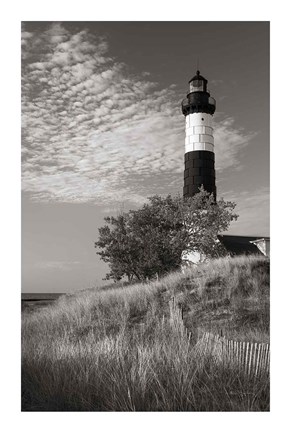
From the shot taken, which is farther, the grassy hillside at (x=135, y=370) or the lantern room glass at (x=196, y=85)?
the lantern room glass at (x=196, y=85)

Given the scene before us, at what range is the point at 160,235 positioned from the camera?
433 inches

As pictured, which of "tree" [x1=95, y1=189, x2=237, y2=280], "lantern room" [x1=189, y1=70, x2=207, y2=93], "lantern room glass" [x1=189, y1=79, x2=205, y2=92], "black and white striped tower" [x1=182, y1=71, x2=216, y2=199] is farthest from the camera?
"black and white striped tower" [x1=182, y1=71, x2=216, y2=199]

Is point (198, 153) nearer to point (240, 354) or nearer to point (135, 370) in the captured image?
point (240, 354)

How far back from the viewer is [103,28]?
17.5 feet

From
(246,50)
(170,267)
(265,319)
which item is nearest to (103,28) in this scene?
(246,50)

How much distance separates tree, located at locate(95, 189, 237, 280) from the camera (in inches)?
404

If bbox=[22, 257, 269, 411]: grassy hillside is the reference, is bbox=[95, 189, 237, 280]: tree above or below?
above

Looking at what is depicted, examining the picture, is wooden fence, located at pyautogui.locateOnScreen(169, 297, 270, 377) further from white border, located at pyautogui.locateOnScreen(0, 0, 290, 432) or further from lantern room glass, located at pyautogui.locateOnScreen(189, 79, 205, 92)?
lantern room glass, located at pyautogui.locateOnScreen(189, 79, 205, 92)

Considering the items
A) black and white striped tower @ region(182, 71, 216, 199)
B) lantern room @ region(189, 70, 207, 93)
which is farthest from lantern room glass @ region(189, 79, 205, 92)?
black and white striped tower @ region(182, 71, 216, 199)

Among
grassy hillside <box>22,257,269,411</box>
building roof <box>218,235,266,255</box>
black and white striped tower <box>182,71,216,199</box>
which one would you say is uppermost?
black and white striped tower <box>182,71,216,199</box>

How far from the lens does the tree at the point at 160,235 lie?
1025 centimetres
